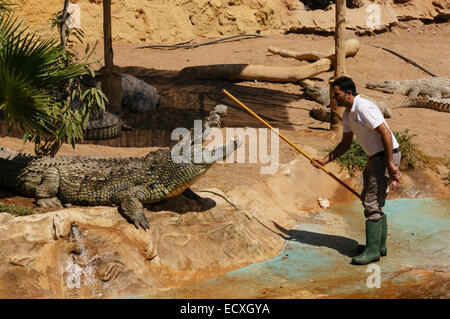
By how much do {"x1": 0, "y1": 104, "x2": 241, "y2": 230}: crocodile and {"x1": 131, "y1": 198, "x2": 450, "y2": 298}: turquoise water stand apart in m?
0.94

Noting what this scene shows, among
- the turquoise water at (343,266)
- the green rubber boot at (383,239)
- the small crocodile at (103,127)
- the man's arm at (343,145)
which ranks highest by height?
the man's arm at (343,145)

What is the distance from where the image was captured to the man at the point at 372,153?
4.77m

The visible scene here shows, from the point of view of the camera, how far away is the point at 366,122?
481cm

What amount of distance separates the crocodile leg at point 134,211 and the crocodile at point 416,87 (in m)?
9.41

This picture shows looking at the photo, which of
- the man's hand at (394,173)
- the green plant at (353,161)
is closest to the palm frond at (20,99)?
the man's hand at (394,173)

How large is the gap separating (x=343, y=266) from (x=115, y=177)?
7.40 feet

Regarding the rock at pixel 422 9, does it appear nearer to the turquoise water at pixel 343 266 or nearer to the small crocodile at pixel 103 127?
the small crocodile at pixel 103 127

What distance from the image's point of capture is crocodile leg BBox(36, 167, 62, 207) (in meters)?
5.61

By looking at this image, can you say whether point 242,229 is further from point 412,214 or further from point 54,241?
point 412,214

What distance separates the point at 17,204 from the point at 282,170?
3.12 meters

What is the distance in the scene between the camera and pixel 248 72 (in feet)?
40.7

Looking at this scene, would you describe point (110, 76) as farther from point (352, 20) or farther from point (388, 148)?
point (352, 20)

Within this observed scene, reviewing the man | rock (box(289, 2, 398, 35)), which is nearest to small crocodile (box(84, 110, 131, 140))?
the man

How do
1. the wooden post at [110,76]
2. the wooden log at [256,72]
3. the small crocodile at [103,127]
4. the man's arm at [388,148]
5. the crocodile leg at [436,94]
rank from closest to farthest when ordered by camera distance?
the man's arm at [388,148] → the small crocodile at [103,127] → the wooden post at [110,76] → the wooden log at [256,72] → the crocodile leg at [436,94]
